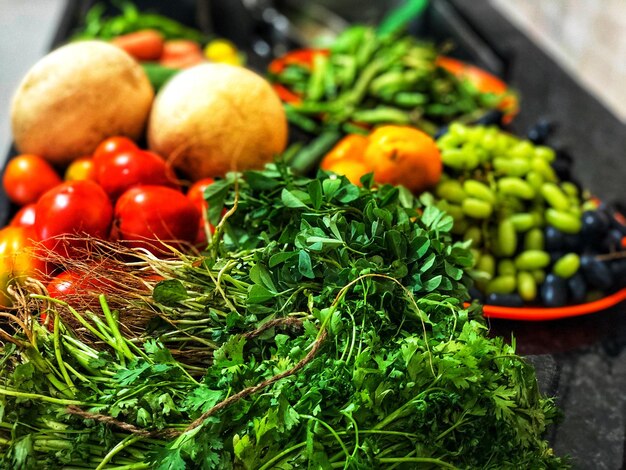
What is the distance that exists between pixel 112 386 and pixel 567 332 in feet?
3.03

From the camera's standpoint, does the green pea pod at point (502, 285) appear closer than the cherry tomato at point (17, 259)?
No

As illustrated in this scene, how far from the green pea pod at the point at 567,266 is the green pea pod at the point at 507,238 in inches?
3.9

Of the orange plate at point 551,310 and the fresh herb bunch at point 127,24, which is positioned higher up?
Result: the orange plate at point 551,310

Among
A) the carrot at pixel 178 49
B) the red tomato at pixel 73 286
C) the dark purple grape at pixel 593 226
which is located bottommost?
the carrot at pixel 178 49

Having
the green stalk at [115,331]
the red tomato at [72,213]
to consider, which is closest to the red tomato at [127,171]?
the red tomato at [72,213]

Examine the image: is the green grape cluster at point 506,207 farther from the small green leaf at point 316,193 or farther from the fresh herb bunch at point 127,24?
the fresh herb bunch at point 127,24

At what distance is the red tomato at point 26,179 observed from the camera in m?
1.47

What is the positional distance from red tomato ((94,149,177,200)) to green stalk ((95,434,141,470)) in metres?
0.67

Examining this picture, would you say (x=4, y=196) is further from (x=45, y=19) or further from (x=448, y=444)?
(x=45, y=19)

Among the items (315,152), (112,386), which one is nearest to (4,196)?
(315,152)

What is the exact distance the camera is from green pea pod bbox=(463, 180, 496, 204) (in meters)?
1.42

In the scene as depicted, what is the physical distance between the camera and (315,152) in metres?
1.73

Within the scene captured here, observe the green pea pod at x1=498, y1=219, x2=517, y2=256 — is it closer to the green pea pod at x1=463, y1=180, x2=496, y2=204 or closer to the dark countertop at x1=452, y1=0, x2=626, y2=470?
the green pea pod at x1=463, y1=180, x2=496, y2=204

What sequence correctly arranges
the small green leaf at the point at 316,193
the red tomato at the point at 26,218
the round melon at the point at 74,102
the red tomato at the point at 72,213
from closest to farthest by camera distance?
the small green leaf at the point at 316,193 → the red tomato at the point at 72,213 → the red tomato at the point at 26,218 → the round melon at the point at 74,102
